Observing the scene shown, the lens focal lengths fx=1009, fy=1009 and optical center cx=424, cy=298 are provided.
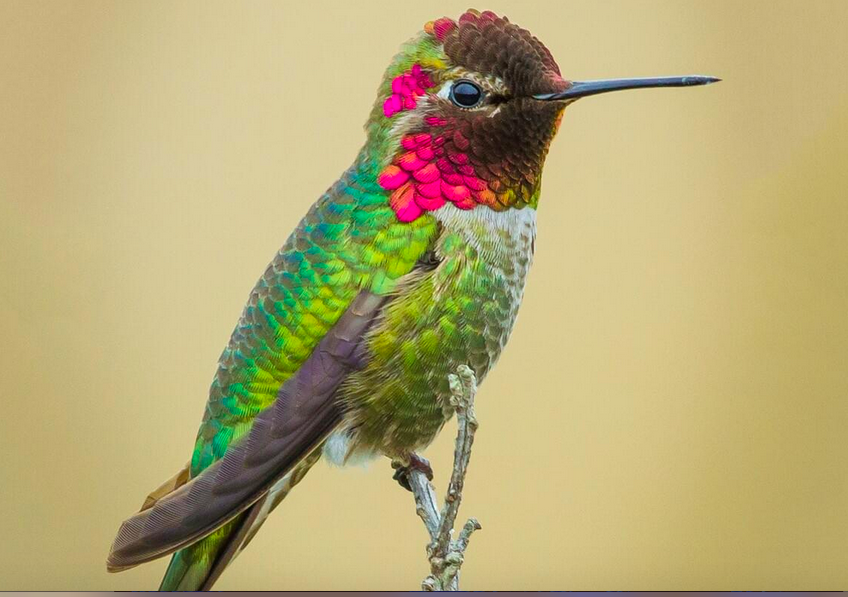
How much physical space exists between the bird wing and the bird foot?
367mm

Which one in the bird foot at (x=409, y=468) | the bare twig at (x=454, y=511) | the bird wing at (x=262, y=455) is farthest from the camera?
the bird foot at (x=409, y=468)

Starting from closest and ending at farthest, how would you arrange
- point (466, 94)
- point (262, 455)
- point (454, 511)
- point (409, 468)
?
point (454, 511) → point (262, 455) → point (466, 94) → point (409, 468)

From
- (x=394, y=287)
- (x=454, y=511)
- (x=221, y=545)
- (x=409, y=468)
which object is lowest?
(x=221, y=545)

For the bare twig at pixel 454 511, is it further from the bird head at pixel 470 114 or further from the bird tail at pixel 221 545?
the bird head at pixel 470 114

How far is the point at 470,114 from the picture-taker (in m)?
2.30

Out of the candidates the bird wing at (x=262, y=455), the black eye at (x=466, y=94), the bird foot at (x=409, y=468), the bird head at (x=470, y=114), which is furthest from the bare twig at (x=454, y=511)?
the black eye at (x=466, y=94)

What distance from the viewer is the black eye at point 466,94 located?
229 centimetres

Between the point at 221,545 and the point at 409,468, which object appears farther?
the point at 409,468

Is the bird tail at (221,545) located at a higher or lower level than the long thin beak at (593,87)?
lower

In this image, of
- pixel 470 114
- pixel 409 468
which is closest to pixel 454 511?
pixel 409 468

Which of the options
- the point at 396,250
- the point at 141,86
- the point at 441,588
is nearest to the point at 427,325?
the point at 396,250

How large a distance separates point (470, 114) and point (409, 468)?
2.99ft

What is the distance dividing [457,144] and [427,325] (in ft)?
1.39

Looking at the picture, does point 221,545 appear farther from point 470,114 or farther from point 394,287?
point 470,114
